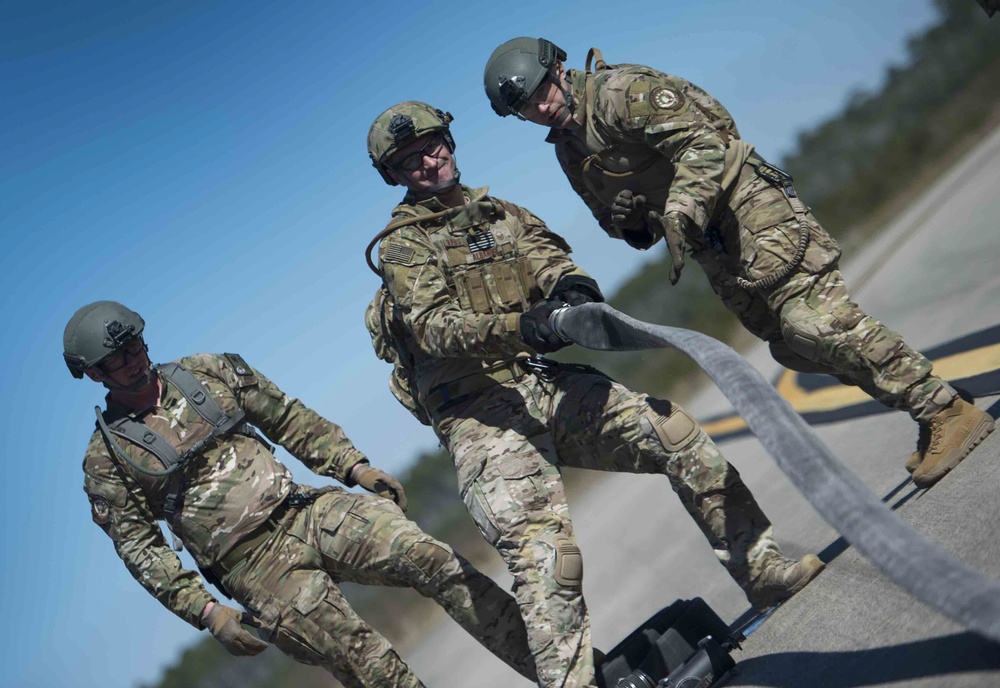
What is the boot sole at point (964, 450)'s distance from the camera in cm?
479

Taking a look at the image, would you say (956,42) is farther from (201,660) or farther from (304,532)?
(304,532)

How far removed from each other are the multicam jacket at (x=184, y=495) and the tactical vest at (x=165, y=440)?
0.03 metres

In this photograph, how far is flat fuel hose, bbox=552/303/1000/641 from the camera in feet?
8.48

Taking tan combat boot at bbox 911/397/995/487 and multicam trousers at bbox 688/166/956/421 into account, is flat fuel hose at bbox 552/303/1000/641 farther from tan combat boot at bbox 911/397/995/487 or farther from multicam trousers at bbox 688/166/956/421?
tan combat boot at bbox 911/397/995/487

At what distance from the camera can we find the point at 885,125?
28078 millimetres

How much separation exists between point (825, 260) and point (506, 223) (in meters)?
1.66

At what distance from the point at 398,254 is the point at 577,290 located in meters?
0.92

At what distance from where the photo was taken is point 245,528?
5.39 m

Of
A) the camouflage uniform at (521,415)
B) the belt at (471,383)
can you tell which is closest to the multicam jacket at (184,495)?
the camouflage uniform at (521,415)

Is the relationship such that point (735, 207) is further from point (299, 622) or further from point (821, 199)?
point (821, 199)

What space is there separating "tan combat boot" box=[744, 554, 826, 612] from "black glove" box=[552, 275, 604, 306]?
1.51m

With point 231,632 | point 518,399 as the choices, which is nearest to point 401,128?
point 518,399

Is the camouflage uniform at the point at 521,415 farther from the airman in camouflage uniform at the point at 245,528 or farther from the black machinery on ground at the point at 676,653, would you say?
the airman in camouflage uniform at the point at 245,528

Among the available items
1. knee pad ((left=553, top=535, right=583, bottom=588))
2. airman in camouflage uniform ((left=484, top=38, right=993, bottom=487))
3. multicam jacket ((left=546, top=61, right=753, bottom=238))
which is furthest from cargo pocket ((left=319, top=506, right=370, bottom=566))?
multicam jacket ((left=546, top=61, right=753, bottom=238))
